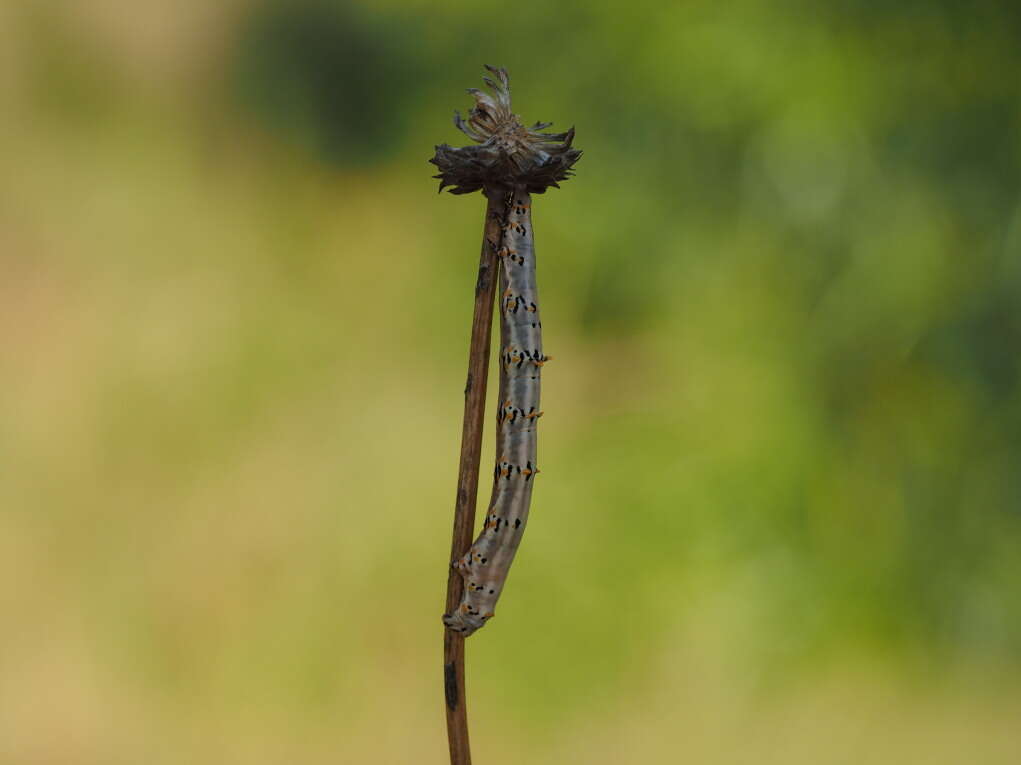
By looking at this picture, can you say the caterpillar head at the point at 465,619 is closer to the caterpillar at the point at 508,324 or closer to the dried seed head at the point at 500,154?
the caterpillar at the point at 508,324

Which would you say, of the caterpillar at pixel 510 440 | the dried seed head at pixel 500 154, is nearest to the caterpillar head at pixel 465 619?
the caterpillar at pixel 510 440

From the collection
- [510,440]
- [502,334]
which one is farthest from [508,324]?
[510,440]

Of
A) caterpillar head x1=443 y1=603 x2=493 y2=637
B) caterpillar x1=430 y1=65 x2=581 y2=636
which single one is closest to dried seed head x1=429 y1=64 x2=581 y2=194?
caterpillar x1=430 y1=65 x2=581 y2=636

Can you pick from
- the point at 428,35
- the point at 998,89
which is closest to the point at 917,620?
the point at 998,89

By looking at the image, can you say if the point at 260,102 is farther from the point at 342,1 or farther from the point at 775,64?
the point at 775,64

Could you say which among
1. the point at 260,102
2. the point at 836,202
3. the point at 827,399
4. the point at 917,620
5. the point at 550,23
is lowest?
the point at 917,620
